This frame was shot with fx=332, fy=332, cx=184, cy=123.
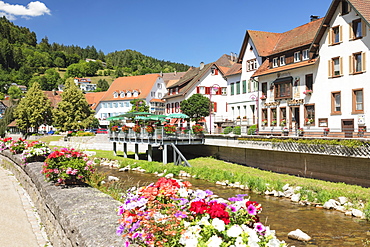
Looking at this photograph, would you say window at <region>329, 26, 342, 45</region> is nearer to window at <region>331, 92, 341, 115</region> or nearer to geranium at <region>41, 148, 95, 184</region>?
window at <region>331, 92, 341, 115</region>

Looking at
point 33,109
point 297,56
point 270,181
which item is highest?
point 297,56

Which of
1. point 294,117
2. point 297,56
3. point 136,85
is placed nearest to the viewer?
point 297,56

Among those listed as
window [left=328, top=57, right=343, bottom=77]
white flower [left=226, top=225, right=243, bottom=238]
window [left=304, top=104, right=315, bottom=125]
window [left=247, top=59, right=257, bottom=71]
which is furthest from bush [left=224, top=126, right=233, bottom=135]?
white flower [left=226, top=225, right=243, bottom=238]

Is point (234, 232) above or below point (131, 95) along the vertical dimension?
below

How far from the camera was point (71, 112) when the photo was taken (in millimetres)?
59938

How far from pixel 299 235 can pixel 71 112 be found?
54593 millimetres

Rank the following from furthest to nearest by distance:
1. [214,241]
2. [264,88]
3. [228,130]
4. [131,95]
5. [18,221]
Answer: [131,95]
[264,88]
[228,130]
[18,221]
[214,241]

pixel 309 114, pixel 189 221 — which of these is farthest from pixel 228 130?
pixel 189 221

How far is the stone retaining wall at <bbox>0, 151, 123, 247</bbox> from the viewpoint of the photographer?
17.4ft

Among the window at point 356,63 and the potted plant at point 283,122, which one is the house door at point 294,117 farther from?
the window at point 356,63

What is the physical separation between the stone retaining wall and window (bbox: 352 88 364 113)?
20341mm

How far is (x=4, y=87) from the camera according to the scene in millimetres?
174250

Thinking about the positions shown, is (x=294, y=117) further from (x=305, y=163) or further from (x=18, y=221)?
(x=18, y=221)

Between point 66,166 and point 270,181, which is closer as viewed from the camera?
point 66,166
